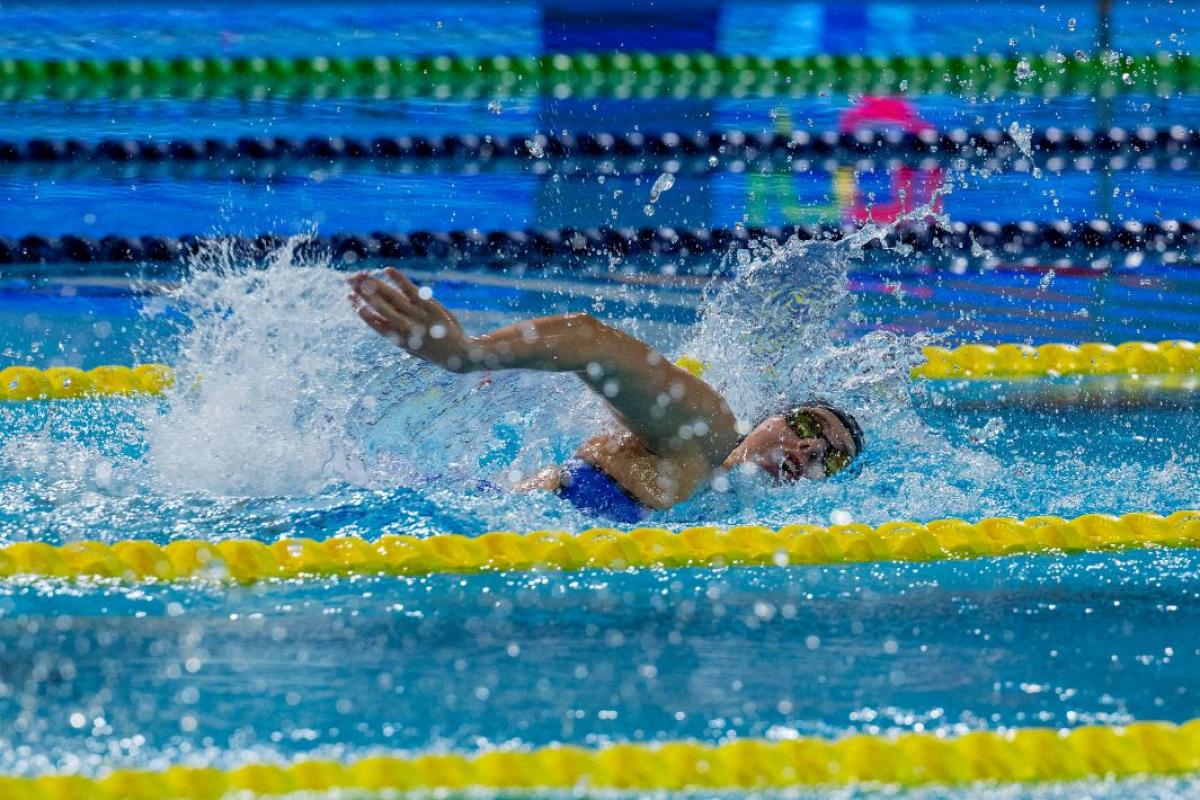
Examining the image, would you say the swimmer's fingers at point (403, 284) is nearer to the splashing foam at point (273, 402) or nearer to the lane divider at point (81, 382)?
the splashing foam at point (273, 402)

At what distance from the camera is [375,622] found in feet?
6.86

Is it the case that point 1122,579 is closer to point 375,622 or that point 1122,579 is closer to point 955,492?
point 955,492

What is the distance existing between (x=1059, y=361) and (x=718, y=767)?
8.22 ft

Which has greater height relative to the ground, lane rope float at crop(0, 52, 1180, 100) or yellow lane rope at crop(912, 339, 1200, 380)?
lane rope float at crop(0, 52, 1180, 100)

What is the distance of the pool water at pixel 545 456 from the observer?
184 cm

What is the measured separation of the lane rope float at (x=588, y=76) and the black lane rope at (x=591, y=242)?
1.09 metres

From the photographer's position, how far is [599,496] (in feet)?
8.75

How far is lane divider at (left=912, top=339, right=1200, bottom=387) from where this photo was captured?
12.5ft

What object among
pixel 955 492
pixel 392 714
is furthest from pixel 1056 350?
pixel 392 714

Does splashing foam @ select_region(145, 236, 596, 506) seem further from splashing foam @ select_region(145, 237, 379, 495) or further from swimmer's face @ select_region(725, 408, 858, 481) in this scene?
swimmer's face @ select_region(725, 408, 858, 481)

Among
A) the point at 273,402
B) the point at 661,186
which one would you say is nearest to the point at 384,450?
the point at 273,402

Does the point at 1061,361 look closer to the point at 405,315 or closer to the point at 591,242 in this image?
the point at 591,242

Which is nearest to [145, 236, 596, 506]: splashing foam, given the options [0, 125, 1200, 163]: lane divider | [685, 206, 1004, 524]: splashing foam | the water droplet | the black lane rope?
[685, 206, 1004, 524]: splashing foam

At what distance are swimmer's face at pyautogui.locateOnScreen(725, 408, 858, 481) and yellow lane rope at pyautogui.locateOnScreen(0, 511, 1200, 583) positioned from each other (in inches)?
9.5
